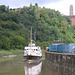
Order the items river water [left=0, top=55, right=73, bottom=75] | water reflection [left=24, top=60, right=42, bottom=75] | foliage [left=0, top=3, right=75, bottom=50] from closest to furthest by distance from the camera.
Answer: river water [left=0, top=55, right=73, bottom=75], water reflection [left=24, top=60, right=42, bottom=75], foliage [left=0, top=3, right=75, bottom=50]

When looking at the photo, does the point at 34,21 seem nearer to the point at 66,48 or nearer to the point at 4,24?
the point at 4,24

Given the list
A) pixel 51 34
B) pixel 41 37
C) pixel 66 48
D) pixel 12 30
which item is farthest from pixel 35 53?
pixel 51 34

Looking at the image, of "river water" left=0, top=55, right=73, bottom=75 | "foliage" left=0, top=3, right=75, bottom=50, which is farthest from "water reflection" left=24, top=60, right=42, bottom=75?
"foliage" left=0, top=3, right=75, bottom=50

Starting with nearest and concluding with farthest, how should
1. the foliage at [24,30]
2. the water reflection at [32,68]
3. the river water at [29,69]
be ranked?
the river water at [29,69] → the water reflection at [32,68] → the foliage at [24,30]

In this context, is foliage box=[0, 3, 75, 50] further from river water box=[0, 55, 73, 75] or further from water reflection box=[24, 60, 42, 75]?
river water box=[0, 55, 73, 75]

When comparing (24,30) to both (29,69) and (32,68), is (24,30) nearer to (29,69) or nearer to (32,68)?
(32,68)

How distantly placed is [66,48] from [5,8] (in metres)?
118

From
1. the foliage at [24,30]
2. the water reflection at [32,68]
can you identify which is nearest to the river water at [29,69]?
the water reflection at [32,68]

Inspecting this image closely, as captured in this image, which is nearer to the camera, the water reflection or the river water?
the river water

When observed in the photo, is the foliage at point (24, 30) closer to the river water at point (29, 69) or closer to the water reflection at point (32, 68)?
the water reflection at point (32, 68)

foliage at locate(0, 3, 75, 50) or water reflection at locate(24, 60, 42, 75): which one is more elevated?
foliage at locate(0, 3, 75, 50)

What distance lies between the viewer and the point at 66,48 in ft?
128

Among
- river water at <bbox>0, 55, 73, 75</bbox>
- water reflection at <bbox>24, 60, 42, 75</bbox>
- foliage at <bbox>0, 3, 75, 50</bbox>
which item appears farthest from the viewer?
foliage at <bbox>0, 3, 75, 50</bbox>

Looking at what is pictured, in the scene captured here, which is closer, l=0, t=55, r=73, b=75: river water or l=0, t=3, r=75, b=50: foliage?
l=0, t=55, r=73, b=75: river water
